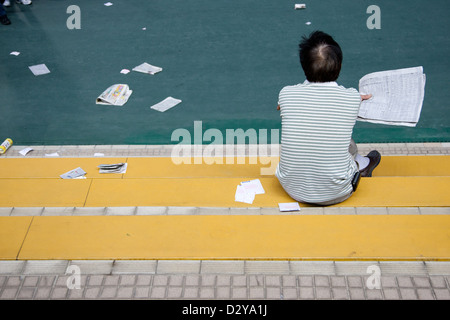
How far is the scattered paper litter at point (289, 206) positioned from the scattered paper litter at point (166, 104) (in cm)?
282

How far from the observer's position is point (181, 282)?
2.83 meters

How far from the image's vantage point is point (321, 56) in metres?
2.93

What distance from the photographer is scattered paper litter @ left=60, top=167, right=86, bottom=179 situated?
13.7 ft

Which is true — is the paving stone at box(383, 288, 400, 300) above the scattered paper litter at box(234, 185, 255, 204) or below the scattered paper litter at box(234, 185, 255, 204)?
below

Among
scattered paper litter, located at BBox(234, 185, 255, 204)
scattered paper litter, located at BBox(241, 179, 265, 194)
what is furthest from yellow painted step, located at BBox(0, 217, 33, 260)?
scattered paper litter, located at BBox(241, 179, 265, 194)

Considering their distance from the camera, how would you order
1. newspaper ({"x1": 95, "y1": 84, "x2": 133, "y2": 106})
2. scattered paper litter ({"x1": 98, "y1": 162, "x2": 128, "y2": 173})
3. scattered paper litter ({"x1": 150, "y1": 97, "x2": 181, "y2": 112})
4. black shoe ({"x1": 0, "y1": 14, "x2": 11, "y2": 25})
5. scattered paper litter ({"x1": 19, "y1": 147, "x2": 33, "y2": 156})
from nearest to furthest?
1. scattered paper litter ({"x1": 98, "y1": 162, "x2": 128, "y2": 173})
2. scattered paper litter ({"x1": 19, "y1": 147, "x2": 33, "y2": 156})
3. scattered paper litter ({"x1": 150, "y1": 97, "x2": 181, "y2": 112})
4. newspaper ({"x1": 95, "y1": 84, "x2": 133, "y2": 106})
5. black shoe ({"x1": 0, "y1": 14, "x2": 11, "y2": 25})

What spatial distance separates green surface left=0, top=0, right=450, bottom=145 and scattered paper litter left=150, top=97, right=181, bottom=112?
88 mm

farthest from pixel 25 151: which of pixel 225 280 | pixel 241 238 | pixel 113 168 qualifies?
pixel 225 280

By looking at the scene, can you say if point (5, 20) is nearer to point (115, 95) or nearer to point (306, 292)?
point (115, 95)

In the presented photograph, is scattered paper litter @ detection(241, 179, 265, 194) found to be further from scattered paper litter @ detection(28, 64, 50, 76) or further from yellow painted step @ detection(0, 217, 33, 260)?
scattered paper litter @ detection(28, 64, 50, 76)

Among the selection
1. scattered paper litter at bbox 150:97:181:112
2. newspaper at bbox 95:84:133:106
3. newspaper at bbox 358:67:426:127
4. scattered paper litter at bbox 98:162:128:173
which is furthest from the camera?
newspaper at bbox 95:84:133:106
